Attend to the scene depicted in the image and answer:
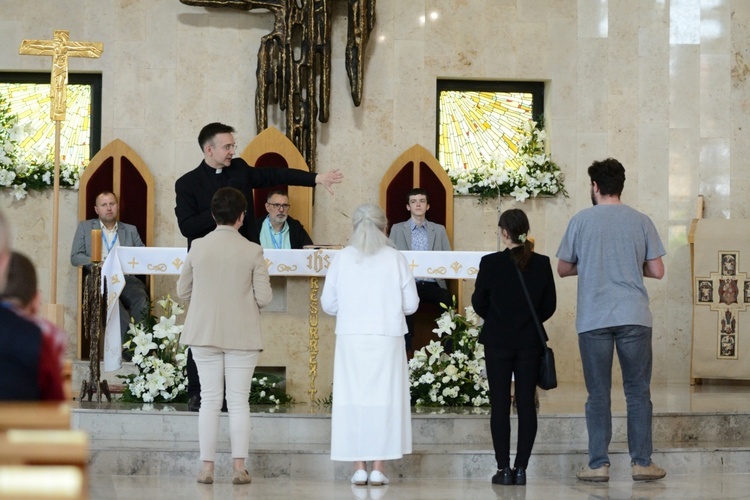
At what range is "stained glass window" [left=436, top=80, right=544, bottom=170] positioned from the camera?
10.8m

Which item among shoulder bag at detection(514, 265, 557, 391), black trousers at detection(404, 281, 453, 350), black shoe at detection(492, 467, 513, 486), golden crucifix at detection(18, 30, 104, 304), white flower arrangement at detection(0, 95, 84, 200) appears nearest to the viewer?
shoulder bag at detection(514, 265, 557, 391)

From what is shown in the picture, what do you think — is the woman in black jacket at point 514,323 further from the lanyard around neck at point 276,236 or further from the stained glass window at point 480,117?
the stained glass window at point 480,117

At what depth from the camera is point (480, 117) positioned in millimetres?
10859

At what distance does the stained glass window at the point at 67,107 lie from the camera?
10.5 metres

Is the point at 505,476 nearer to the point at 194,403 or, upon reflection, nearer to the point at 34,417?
the point at 194,403

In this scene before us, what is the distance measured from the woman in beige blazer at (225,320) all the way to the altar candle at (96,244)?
6.02 feet

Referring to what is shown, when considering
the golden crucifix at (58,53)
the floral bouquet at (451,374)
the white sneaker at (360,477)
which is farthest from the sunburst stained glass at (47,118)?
the white sneaker at (360,477)

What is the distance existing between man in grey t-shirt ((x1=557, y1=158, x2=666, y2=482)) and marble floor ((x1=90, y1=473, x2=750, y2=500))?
0.24 meters

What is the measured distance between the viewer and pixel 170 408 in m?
7.39

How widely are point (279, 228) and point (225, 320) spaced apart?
3406 millimetres

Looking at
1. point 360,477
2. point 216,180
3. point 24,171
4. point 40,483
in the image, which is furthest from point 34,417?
point 24,171

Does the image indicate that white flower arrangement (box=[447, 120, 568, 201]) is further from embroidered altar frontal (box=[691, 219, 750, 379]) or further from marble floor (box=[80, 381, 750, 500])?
marble floor (box=[80, 381, 750, 500])

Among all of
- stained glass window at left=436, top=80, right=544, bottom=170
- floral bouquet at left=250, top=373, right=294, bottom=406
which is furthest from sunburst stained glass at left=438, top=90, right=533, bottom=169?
floral bouquet at left=250, top=373, right=294, bottom=406

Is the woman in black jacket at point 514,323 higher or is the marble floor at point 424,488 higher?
the woman in black jacket at point 514,323
